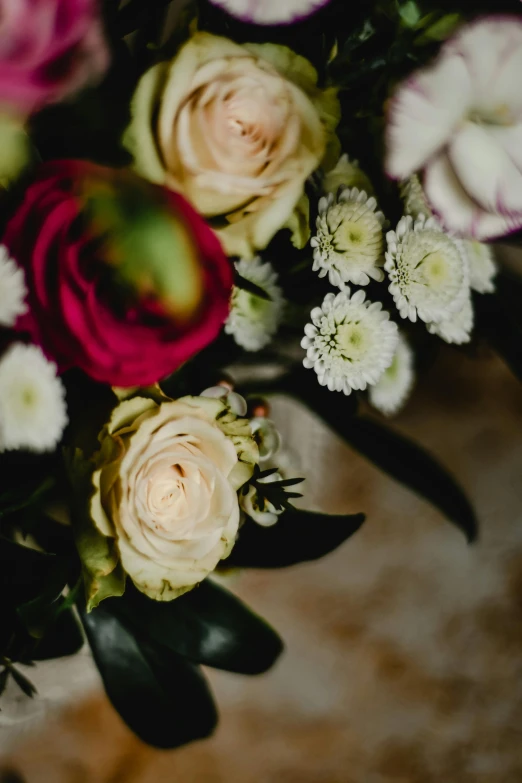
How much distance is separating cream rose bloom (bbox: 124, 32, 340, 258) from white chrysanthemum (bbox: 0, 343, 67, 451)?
79mm

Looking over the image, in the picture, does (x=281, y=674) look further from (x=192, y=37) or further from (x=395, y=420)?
(x=192, y=37)

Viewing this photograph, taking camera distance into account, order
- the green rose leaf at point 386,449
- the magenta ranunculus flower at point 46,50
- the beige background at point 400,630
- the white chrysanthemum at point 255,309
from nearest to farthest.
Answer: the magenta ranunculus flower at point 46,50 < the white chrysanthemum at point 255,309 < the green rose leaf at point 386,449 < the beige background at point 400,630

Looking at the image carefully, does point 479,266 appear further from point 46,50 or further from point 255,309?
point 46,50

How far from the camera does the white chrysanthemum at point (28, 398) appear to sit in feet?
0.84

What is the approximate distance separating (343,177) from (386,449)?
22cm

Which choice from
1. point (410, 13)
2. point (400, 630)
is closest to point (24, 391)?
point (410, 13)

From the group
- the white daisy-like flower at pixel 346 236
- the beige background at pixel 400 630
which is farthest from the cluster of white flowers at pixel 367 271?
the beige background at pixel 400 630

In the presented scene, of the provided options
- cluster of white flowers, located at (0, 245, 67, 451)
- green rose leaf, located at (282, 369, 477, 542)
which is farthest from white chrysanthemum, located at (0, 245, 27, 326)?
green rose leaf, located at (282, 369, 477, 542)

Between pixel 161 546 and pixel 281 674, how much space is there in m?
0.32

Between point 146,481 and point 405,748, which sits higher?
point 146,481

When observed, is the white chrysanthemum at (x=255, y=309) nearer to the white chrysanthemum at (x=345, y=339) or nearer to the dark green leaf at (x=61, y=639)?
the white chrysanthemum at (x=345, y=339)

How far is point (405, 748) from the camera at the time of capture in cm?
56

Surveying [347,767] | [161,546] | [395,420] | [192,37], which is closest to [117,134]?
[192,37]

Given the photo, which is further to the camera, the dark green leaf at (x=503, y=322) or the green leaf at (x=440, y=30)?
the dark green leaf at (x=503, y=322)
